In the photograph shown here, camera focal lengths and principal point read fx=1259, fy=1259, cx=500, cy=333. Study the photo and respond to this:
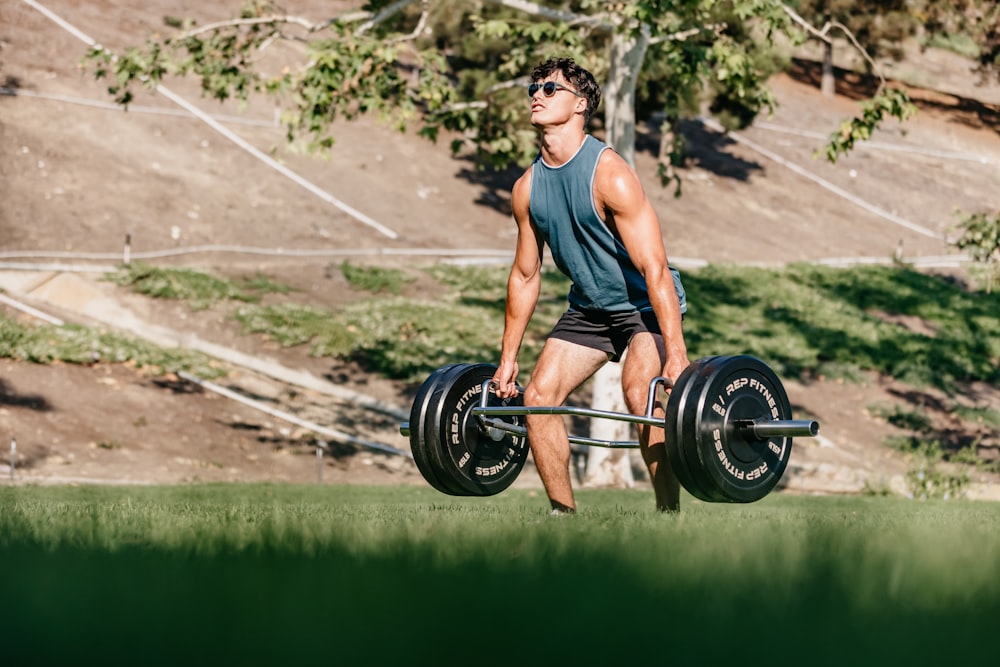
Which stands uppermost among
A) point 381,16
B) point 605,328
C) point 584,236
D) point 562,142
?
point 381,16

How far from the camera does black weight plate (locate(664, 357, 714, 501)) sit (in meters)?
5.54

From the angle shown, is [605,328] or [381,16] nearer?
[605,328]

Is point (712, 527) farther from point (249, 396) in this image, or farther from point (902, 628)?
point (249, 396)

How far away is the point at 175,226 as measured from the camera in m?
25.0

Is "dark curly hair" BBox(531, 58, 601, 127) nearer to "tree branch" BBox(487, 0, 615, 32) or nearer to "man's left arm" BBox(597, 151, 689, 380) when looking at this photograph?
"man's left arm" BBox(597, 151, 689, 380)

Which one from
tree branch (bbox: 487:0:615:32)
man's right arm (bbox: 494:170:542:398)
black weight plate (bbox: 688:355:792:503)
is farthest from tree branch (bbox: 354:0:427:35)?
black weight plate (bbox: 688:355:792:503)

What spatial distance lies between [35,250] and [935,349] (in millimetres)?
16398

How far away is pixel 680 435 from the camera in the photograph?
18.1ft

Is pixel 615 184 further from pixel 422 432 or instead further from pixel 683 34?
pixel 683 34

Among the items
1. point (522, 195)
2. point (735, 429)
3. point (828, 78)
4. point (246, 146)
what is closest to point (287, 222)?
point (246, 146)

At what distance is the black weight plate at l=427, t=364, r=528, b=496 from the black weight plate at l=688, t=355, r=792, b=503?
63.9 inches

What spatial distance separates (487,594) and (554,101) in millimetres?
3192

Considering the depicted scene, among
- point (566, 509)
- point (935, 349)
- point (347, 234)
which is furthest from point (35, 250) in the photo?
point (566, 509)

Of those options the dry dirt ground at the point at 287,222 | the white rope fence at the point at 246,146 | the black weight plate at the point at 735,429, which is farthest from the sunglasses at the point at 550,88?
the white rope fence at the point at 246,146
